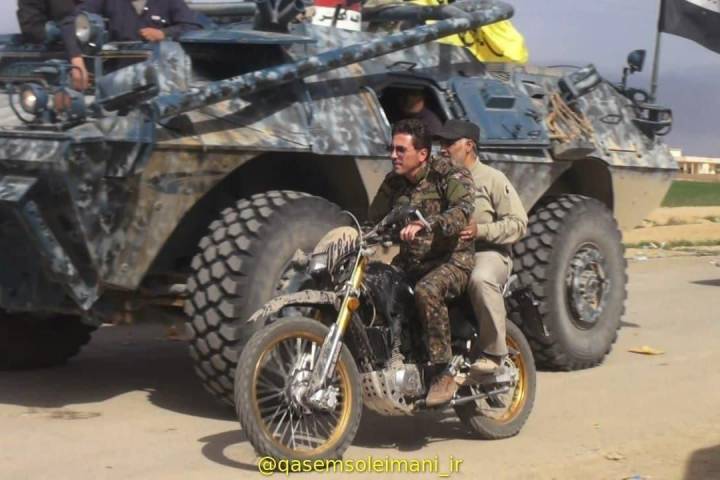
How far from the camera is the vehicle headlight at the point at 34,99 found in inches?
258

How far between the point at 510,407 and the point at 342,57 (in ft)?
6.39

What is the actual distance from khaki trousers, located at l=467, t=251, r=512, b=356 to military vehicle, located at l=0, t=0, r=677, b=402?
2.02 feet

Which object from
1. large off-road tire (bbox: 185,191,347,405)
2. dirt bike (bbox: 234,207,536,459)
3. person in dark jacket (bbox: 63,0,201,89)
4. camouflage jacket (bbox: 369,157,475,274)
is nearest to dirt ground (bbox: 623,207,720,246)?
person in dark jacket (bbox: 63,0,201,89)

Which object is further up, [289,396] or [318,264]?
[318,264]

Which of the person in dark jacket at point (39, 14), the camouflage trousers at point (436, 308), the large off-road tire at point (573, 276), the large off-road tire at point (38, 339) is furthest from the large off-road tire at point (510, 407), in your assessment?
the person in dark jacket at point (39, 14)

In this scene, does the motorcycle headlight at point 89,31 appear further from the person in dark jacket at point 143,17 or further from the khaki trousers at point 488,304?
the khaki trousers at point 488,304

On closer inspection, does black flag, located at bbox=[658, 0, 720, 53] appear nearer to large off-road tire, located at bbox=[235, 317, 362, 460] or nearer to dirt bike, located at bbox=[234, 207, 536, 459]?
dirt bike, located at bbox=[234, 207, 536, 459]

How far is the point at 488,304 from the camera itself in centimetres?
638

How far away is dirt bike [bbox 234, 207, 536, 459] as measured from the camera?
5.82 m

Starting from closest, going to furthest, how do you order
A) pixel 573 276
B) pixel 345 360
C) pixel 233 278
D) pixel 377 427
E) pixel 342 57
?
1. pixel 345 360
2. pixel 233 278
3. pixel 377 427
4. pixel 342 57
5. pixel 573 276

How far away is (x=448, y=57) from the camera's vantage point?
8586 mm

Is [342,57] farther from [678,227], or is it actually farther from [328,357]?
[678,227]

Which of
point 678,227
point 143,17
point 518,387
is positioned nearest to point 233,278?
point 518,387

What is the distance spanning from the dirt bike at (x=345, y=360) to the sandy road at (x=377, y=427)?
192mm
